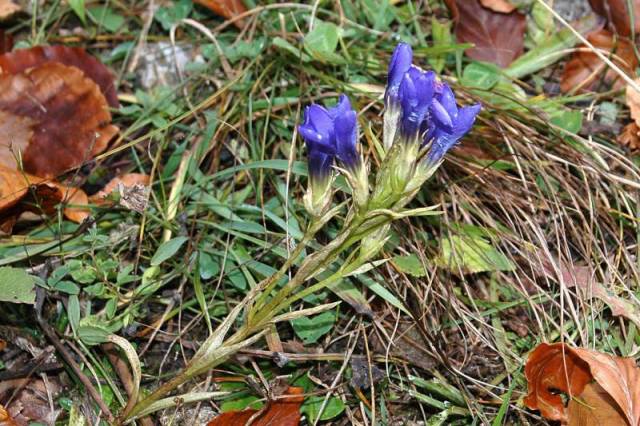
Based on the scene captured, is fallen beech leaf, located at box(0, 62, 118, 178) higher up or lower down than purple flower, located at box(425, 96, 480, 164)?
lower down

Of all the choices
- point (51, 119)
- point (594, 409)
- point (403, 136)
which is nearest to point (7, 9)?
point (51, 119)

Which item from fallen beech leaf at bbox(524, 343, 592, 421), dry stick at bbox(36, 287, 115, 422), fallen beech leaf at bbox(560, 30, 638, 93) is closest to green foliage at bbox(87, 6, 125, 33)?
dry stick at bbox(36, 287, 115, 422)

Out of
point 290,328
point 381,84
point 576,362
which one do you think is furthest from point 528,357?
point 381,84

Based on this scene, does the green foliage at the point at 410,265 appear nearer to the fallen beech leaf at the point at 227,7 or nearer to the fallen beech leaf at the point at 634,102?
the fallen beech leaf at the point at 634,102

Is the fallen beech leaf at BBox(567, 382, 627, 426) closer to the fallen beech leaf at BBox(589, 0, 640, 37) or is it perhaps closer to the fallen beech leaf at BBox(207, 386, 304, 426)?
the fallen beech leaf at BBox(207, 386, 304, 426)

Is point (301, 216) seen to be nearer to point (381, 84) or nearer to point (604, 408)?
point (381, 84)

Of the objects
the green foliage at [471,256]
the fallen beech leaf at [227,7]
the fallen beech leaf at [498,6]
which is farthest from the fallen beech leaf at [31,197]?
the fallen beech leaf at [498,6]
